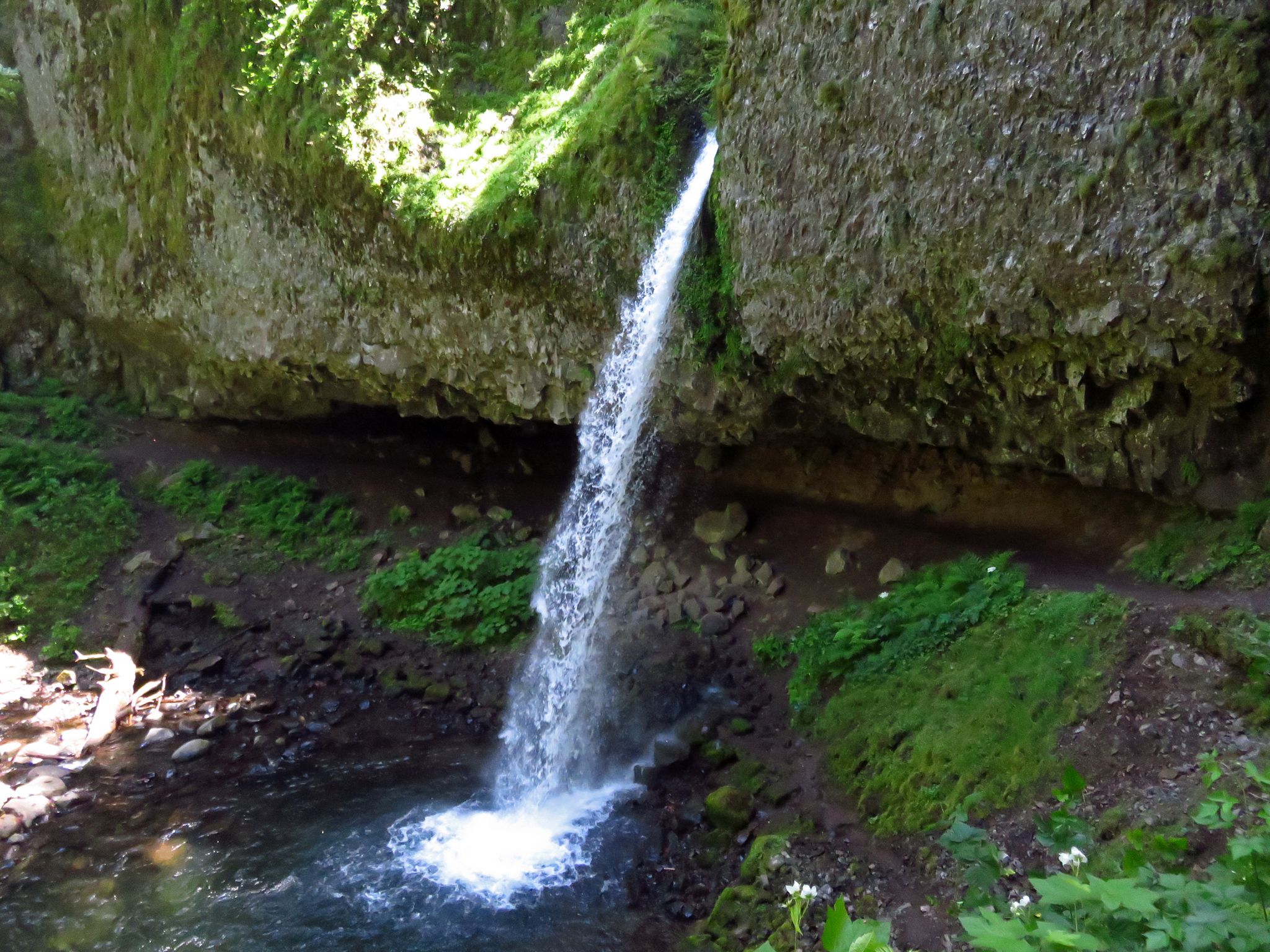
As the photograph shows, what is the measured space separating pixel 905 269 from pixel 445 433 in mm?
7985

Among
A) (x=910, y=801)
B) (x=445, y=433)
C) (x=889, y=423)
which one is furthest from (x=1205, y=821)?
(x=445, y=433)

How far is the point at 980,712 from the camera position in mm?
5680

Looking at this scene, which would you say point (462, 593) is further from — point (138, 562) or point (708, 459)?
point (138, 562)

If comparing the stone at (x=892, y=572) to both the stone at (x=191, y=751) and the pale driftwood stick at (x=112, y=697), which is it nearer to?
the stone at (x=191, y=751)

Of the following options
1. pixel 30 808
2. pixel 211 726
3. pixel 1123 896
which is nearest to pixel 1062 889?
pixel 1123 896

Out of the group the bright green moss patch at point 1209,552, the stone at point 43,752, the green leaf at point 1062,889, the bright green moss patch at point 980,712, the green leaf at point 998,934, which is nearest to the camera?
the green leaf at point 998,934

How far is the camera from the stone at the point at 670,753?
23.2 ft

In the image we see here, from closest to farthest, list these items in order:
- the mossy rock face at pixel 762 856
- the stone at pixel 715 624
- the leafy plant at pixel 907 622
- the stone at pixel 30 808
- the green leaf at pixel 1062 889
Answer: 1. the green leaf at pixel 1062 889
2. the mossy rock face at pixel 762 856
3. the leafy plant at pixel 907 622
4. the stone at pixel 30 808
5. the stone at pixel 715 624

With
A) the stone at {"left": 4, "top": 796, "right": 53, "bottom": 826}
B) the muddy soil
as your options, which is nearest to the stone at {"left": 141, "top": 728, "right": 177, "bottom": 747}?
the muddy soil

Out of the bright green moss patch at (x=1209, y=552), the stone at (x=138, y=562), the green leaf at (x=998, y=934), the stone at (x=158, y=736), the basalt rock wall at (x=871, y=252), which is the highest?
the basalt rock wall at (x=871, y=252)

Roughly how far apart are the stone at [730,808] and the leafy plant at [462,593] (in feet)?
11.9

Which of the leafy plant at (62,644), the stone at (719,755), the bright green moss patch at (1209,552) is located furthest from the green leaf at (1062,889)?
the leafy plant at (62,644)

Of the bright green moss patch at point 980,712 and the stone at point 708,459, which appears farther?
the stone at point 708,459

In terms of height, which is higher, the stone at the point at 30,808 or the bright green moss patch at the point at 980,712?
the bright green moss patch at the point at 980,712
